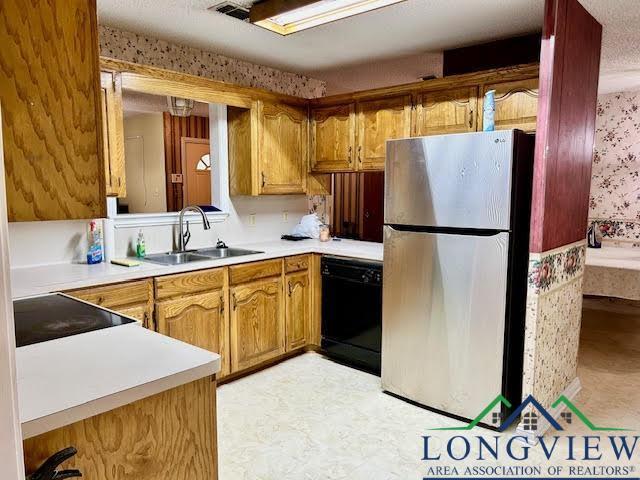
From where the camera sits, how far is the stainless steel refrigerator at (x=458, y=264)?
94.7 inches

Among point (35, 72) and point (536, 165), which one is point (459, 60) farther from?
point (35, 72)

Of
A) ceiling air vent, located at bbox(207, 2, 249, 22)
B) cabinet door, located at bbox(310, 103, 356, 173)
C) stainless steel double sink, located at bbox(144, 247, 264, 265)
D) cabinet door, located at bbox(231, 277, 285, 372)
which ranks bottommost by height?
cabinet door, located at bbox(231, 277, 285, 372)

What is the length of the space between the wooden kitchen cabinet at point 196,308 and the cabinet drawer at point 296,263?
1.76 feet

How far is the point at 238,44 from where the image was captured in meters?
3.32

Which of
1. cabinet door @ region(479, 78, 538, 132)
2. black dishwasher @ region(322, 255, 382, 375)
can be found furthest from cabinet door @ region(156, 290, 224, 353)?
cabinet door @ region(479, 78, 538, 132)

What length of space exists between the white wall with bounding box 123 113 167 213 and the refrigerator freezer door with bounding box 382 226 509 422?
4.16 meters

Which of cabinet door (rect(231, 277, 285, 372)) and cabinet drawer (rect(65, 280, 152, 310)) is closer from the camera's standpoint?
cabinet drawer (rect(65, 280, 152, 310))

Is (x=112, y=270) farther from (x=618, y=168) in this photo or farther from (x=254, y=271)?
(x=618, y=168)

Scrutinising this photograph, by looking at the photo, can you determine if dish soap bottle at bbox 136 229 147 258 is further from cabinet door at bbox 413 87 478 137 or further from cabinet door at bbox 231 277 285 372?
cabinet door at bbox 413 87 478 137

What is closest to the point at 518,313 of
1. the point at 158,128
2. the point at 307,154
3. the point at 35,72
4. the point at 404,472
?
the point at 404,472

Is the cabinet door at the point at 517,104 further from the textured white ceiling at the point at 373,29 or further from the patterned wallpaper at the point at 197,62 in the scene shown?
the patterned wallpaper at the point at 197,62

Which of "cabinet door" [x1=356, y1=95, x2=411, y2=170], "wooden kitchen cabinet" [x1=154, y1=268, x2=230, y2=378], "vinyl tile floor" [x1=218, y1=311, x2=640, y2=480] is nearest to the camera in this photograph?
"vinyl tile floor" [x1=218, y1=311, x2=640, y2=480]

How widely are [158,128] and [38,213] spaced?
18.0 ft

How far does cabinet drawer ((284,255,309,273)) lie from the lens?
3412 millimetres
